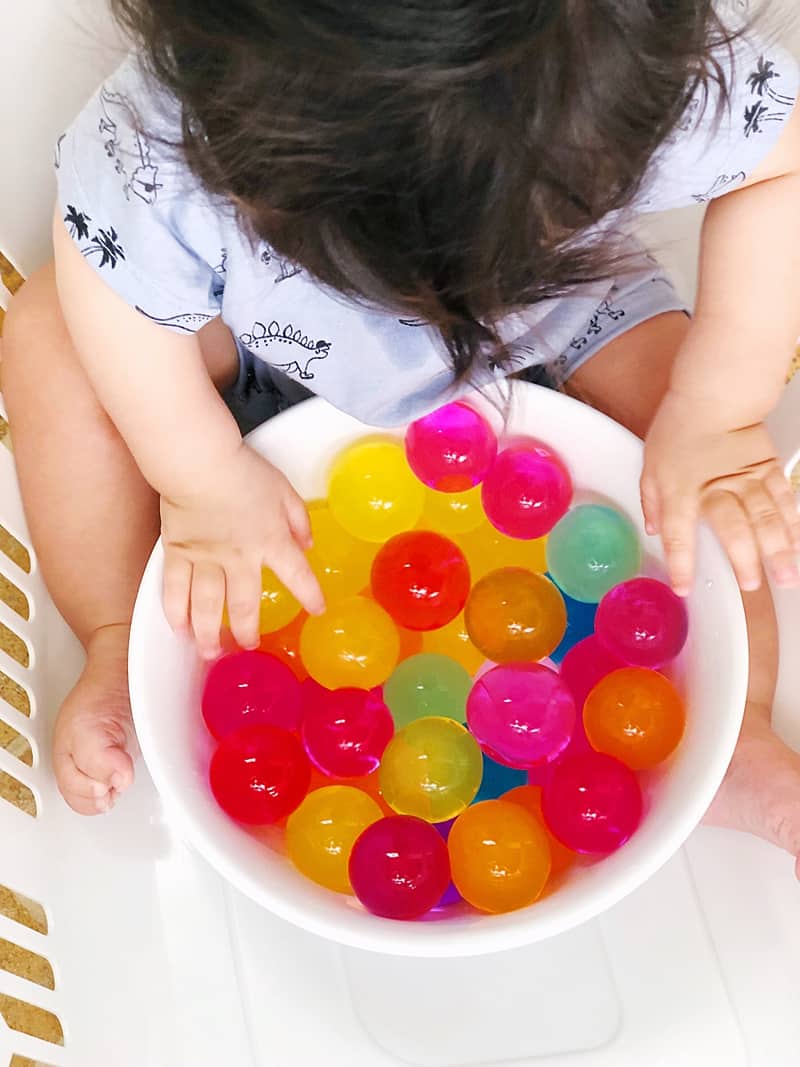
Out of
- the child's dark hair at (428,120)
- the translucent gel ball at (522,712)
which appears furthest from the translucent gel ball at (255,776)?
the child's dark hair at (428,120)

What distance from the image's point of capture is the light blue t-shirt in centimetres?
55

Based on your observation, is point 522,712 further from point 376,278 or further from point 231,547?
point 376,278

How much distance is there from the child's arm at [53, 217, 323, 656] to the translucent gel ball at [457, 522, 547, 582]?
0.44ft

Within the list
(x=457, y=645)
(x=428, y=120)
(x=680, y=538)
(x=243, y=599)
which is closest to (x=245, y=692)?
(x=243, y=599)

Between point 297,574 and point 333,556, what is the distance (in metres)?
0.06

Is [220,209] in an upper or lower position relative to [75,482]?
upper

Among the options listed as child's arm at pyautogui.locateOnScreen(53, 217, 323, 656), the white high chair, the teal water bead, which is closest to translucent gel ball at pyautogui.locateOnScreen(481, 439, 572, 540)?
the teal water bead

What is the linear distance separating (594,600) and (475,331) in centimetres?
34

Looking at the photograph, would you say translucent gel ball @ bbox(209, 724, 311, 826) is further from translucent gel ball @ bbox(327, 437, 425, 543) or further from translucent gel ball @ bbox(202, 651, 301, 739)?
translucent gel ball @ bbox(327, 437, 425, 543)

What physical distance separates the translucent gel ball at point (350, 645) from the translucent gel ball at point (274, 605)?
0.09 ft

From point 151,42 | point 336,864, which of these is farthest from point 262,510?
point 151,42

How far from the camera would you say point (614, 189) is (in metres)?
0.43

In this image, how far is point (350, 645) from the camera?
0.71m

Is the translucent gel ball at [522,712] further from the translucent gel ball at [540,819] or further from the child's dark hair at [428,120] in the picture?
the child's dark hair at [428,120]
